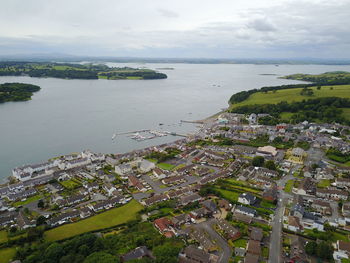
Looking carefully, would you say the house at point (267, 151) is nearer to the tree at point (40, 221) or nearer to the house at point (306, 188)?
the house at point (306, 188)

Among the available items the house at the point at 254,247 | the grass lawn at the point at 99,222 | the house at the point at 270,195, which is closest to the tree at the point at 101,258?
the grass lawn at the point at 99,222

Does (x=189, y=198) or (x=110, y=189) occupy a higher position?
(x=189, y=198)

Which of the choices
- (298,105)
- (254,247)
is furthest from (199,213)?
(298,105)

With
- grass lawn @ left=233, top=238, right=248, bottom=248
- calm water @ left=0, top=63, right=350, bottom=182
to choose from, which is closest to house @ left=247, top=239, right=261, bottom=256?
grass lawn @ left=233, top=238, right=248, bottom=248

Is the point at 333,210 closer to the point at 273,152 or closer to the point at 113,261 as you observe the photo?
the point at 273,152

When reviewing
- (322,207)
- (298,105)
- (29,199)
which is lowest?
(29,199)

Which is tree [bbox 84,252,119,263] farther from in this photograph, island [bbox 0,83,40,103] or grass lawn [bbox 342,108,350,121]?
island [bbox 0,83,40,103]

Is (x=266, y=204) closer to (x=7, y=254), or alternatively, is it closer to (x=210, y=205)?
(x=210, y=205)
